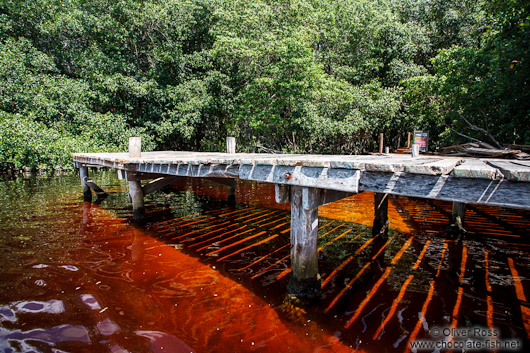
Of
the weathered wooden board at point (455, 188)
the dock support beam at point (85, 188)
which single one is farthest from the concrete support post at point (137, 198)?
the weathered wooden board at point (455, 188)

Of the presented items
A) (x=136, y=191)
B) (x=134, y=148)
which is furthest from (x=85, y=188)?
(x=134, y=148)

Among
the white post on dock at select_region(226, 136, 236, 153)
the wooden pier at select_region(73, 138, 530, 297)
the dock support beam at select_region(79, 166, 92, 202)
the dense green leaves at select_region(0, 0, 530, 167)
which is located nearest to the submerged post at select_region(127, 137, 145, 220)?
the wooden pier at select_region(73, 138, 530, 297)

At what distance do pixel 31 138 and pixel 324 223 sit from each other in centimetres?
1350

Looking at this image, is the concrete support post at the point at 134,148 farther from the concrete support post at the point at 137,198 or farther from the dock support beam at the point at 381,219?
the dock support beam at the point at 381,219

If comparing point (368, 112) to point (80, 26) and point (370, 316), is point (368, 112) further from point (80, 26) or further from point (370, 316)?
point (80, 26)

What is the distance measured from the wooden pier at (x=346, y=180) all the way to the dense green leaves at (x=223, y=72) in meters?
10.0

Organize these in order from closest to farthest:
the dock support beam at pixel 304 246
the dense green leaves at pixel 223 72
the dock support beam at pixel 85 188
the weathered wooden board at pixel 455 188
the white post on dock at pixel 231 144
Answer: the weathered wooden board at pixel 455 188
the dock support beam at pixel 304 246
the white post on dock at pixel 231 144
the dock support beam at pixel 85 188
the dense green leaves at pixel 223 72

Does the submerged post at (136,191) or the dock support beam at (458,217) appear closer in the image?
the dock support beam at (458,217)

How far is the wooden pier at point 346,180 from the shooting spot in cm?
198

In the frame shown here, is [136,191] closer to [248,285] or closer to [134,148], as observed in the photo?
[134,148]

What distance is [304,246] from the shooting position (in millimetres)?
3227

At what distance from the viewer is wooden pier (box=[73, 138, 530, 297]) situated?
6.49ft

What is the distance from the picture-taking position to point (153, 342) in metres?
2.68

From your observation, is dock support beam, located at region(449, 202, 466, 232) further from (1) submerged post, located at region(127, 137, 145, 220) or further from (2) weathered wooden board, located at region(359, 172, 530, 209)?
(1) submerged post, located at region(127, 137, 145, 220)
